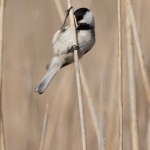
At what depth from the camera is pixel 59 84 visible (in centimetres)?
191

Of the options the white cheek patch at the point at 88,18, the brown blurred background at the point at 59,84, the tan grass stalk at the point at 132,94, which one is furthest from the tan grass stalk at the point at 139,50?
the brown blurred background at the point at 59,84

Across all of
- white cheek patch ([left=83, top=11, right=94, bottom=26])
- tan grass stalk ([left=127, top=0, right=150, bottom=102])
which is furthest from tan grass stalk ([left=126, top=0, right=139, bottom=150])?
white cheek patch ([left=83, top=11, right=94, bottom=26])

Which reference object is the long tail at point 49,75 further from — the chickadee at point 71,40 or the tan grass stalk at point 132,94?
the tan grass stalk at point 132,94

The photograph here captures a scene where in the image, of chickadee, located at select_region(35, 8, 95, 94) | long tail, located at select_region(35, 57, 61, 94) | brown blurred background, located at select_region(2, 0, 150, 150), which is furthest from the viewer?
brown blurred background, located at select_region(2, 0, 150, 150)

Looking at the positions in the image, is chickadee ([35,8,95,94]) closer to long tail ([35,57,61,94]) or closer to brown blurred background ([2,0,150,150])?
long tail ([35,57,61,94])

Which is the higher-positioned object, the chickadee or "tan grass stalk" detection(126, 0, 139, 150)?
the chickadee

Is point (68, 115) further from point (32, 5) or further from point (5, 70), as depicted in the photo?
point (32, 5)

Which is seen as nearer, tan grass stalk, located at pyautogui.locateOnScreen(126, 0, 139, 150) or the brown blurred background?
tan grass stalk, located at pyautogui.locateOnScreen(126, 0, 139, 150)

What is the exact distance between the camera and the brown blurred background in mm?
1837

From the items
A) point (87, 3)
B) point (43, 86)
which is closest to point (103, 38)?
point (87, 3)

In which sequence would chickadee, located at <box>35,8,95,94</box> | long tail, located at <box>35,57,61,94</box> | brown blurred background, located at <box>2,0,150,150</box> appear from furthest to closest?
brown blurred background, located at <box>2,0,150,150</box> → chickadee, located at <box>35,8,95,94</box> → long tail, located at <box>35,57,61,94</box>

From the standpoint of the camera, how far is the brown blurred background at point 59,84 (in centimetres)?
184

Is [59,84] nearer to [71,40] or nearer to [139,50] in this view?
[71,40]

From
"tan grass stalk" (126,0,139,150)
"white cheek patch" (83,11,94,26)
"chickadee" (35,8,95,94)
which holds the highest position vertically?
"white cheek patch" (83,11,94,26)
